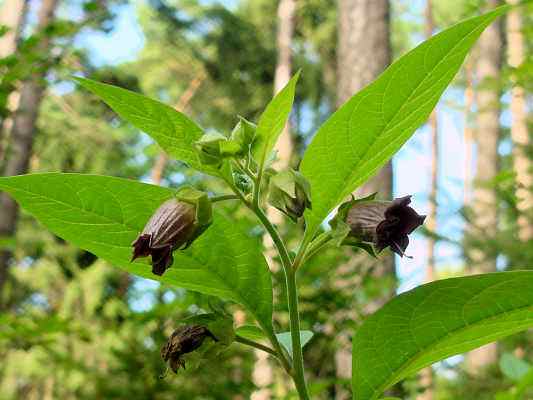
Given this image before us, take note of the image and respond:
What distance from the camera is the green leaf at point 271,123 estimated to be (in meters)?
0.73

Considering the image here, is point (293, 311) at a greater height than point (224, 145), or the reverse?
point (224, 145)

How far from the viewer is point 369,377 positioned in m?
0.77

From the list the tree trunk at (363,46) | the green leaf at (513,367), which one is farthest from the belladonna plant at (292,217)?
the tree trunk at (363,46)

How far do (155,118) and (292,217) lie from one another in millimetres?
191

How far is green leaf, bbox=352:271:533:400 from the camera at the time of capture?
2.33ft

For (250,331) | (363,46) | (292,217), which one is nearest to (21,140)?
(363,46)

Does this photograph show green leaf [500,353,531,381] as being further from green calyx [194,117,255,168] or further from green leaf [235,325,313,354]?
green calyx [194,117,255,168]

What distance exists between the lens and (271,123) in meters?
0.75

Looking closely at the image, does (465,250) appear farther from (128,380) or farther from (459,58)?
(459,58)

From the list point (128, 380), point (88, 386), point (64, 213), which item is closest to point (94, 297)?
point (88, 386)

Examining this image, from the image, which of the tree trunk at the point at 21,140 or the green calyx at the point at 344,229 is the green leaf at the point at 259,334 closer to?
the green calyx at the point at 344,229

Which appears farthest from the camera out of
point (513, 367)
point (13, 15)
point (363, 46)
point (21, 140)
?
point (21, 140)

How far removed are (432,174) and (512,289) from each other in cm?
1705

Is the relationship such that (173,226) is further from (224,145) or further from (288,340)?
(288,340)
